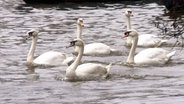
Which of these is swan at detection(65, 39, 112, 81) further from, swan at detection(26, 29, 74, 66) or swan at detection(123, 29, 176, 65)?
swan at detection(123, 29, 176, 65)

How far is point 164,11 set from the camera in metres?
38.7

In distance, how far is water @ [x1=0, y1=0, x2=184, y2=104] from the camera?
14.3 meters

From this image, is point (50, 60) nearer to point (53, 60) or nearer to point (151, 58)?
point (53, 60)

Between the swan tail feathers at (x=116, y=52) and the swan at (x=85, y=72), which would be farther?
the swan tail feathers at (x=116, y=52)

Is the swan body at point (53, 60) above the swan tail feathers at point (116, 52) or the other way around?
above

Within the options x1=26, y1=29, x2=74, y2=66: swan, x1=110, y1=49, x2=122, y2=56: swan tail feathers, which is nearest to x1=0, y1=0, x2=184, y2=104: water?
x1=26, y1=29, x2=74, y2=66: swan

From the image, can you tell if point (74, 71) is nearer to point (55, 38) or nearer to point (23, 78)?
point (23, 78)

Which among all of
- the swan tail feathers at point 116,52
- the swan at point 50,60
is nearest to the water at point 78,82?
the swan at point 50,60

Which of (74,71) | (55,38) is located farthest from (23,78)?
(55,38)

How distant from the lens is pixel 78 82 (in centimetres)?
1659

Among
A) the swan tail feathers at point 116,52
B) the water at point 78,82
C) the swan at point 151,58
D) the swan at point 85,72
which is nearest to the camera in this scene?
the water at point 78,82

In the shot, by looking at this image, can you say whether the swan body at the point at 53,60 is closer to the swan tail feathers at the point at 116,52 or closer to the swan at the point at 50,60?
the swan at the point at 50,60

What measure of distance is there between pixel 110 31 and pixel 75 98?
12718 mm

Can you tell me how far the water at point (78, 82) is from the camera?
47.0 feet
